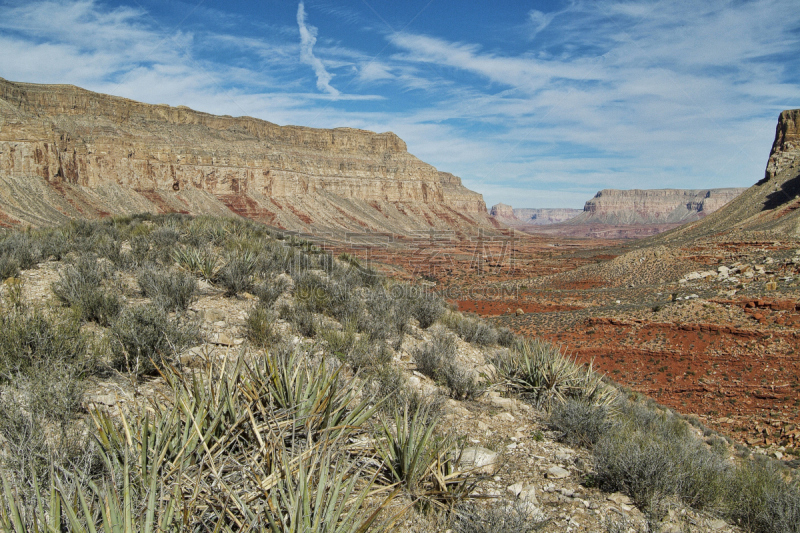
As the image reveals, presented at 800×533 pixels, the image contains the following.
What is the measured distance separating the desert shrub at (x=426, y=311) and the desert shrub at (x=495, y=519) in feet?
19.5

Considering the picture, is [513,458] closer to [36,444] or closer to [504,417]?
[504,417]

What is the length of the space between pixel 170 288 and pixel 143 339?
6.95 feet

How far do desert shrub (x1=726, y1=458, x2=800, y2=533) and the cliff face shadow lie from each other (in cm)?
6893

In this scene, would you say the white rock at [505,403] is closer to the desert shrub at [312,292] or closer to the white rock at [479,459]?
the white rock at [479,459]

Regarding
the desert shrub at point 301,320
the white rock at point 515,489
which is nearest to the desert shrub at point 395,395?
the white rock at point 515,489

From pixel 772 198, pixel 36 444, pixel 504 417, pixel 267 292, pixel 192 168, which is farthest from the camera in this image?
pixel 192 168

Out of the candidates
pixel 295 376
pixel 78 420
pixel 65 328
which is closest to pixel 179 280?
pixel 65 328

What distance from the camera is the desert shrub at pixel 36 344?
350 centimetres

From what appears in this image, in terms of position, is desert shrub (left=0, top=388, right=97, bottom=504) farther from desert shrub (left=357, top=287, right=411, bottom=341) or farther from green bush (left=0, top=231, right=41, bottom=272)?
green bush (left=0, top=231, right=41, bottom=272)

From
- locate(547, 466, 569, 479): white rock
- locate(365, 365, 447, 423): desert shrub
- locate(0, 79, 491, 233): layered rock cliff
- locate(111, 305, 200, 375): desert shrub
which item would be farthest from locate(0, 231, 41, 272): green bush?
locate(0, 79, 491, 233): layered rock cliff

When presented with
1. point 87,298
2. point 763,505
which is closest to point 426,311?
point 87,298

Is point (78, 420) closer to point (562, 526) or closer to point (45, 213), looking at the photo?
point (562, 526)

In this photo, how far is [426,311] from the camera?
905 centimetres

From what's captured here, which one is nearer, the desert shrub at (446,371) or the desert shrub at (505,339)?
the desert shrub at (446,371)
